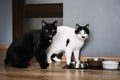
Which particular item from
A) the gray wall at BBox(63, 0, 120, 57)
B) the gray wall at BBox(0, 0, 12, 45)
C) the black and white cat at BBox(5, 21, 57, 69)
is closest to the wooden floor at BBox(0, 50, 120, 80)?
the black and white cat at BBox(5, 21, 57, 69)

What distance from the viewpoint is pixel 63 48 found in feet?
8.18

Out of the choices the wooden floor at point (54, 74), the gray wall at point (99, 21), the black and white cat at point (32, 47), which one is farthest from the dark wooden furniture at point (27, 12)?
the wooden floor at point (54, 74)

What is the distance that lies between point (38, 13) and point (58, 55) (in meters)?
1.41

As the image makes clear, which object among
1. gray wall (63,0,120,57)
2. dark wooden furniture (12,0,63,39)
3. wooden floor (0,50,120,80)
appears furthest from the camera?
dark wooden furniture (12,0,63,39)

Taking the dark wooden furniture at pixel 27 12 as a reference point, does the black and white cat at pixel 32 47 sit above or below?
below

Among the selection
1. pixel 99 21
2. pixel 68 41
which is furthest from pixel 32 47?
pixel 99 21

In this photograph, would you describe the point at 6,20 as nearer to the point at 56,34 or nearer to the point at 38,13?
the point at 38,13

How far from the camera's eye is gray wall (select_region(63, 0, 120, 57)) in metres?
2.51

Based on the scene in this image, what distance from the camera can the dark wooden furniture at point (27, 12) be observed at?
12.7ft

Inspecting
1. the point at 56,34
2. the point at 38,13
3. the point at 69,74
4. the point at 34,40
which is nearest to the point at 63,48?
the point at 56,34

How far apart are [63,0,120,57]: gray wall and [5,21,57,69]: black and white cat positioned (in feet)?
1.19

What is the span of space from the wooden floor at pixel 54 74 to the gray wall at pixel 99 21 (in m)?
0.42

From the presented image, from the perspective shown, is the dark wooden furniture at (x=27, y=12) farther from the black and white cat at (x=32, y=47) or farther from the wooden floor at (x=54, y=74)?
the wooden floor at (x=54, y=74)

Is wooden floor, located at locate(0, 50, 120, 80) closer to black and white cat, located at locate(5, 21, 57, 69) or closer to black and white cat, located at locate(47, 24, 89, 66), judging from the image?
black and white cat, located at locate(5, 21, 57, 69)
